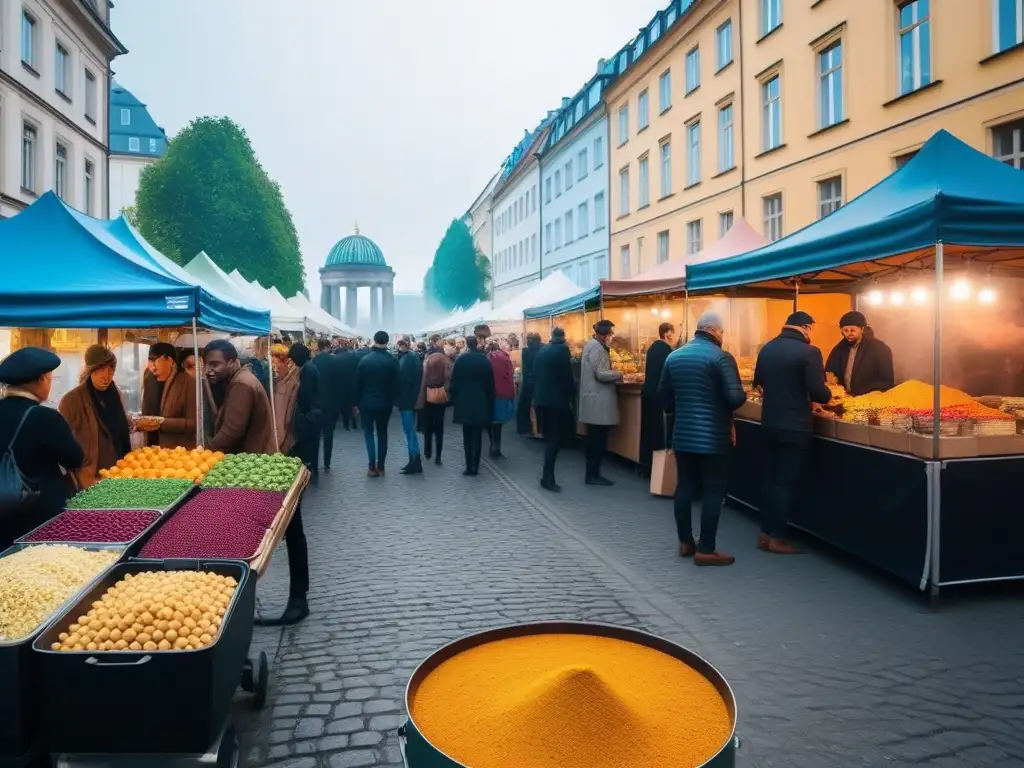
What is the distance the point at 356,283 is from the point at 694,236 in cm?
9711

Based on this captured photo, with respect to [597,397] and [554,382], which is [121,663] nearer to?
[597,397]

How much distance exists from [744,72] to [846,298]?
13.6 m

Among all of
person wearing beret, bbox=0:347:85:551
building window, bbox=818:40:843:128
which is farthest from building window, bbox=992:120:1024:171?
person wearing beret, bbox=0:347:85:551

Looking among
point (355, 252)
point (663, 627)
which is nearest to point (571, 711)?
point (663, 627)

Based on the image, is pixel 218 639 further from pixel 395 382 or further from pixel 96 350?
pixel 395 382

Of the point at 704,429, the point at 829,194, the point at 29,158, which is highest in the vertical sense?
the point at 29,158

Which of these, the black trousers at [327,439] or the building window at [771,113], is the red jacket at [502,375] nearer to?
the black trousers at [327,439]

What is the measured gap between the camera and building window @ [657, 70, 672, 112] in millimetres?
30156

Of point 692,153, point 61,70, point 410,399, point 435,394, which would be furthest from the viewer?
point 61,70

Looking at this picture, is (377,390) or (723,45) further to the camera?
(723,45)

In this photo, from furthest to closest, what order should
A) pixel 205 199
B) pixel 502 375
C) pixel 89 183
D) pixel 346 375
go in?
pixel 205 199
pixel 89 183
pixel 346 375
pixel 502 375

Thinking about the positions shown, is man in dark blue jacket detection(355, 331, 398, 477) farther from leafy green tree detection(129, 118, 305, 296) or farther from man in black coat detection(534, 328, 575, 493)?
leafy green tree detection(129, 118, 305, 296)

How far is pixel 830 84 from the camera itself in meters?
20.1

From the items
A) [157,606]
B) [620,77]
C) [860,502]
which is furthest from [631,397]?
[620,77]
